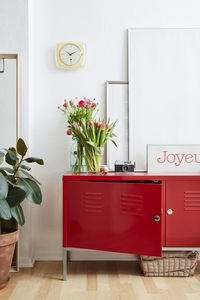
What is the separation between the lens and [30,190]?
7.24 feet

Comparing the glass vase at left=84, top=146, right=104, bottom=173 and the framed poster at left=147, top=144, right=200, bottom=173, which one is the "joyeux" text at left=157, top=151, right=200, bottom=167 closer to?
the framed poster at left=147, top=144, right=200, bottom=173

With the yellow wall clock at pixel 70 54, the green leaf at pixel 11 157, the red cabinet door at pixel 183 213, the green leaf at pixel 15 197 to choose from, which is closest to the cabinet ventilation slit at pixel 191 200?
the red cabinet door at pixel 183 213

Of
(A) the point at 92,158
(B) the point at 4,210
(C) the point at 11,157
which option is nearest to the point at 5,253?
(B) the point at 4,210

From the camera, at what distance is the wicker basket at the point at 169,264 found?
7.74ft

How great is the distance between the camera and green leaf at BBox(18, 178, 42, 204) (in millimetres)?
2180

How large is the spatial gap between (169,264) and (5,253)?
1175 millimetres

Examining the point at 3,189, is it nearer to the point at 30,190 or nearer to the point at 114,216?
the point at 30,190

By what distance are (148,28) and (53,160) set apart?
1370 millimetres

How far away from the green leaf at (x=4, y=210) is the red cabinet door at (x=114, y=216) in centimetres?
44

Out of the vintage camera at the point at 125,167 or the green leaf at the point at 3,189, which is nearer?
the green leaf at the point at 3,189

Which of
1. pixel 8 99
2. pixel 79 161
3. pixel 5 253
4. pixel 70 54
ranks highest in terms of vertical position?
pixel 70 54

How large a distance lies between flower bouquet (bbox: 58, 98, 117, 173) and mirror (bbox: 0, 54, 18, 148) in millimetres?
402

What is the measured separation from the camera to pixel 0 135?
2582mm

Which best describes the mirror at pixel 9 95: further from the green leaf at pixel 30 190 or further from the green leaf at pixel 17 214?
the green leaf at pixel 17 214
